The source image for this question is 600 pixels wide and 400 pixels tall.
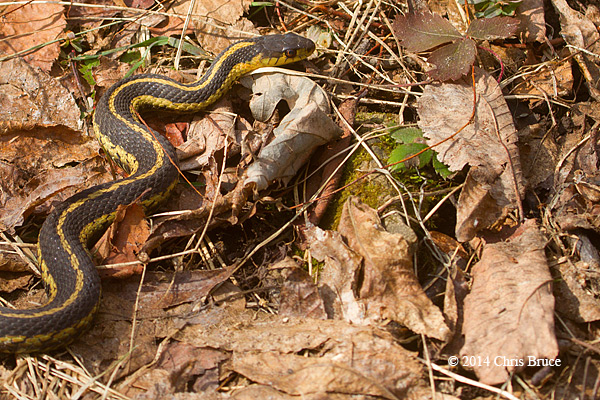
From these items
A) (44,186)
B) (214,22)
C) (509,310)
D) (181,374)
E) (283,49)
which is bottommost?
(509,310)

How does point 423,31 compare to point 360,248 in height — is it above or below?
above

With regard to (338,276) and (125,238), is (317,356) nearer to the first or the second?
(338,276)

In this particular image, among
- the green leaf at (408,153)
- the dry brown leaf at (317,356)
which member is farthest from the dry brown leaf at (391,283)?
the green leaf at (408,153)

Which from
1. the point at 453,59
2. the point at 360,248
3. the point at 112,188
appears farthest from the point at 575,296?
the point at 112,188

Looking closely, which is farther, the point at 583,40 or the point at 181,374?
the point at 583,40

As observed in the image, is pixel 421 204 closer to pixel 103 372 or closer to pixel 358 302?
pixel 358 302

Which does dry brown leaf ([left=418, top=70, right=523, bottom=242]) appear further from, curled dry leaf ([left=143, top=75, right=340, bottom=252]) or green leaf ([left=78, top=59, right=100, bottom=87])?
green leaf ([left=78, top=59, right=100, bottom=87])
